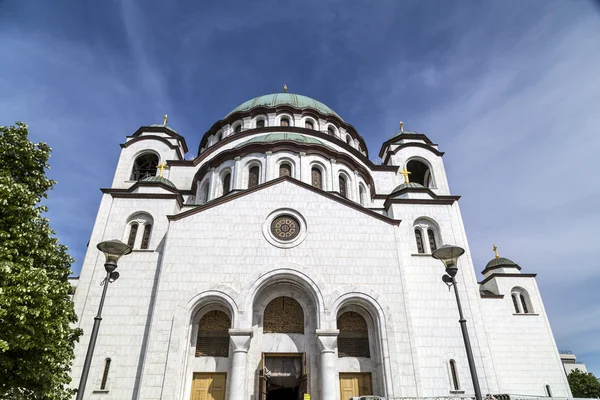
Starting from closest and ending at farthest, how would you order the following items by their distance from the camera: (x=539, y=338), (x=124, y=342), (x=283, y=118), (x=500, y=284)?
(x=124, y=342)
(x=539, y=338)
(x=500, y=284)
(x=283, y=118)

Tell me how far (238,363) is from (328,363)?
11.2 ft

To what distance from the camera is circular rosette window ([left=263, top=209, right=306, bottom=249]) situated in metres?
16.3

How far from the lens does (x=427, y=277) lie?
1723 centimetres

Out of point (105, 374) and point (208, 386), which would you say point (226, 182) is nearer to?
point (208, 386)

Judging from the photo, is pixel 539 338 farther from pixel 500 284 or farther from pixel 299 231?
pixel 299 231

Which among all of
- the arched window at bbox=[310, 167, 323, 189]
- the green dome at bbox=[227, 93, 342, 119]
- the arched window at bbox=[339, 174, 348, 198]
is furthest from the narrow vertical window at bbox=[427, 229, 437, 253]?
the green dome at bbox=[227, 93, 342, 119]

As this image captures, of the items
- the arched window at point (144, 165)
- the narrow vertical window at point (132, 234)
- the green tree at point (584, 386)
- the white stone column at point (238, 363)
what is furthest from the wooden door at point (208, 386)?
the green tree at point (584, 386)

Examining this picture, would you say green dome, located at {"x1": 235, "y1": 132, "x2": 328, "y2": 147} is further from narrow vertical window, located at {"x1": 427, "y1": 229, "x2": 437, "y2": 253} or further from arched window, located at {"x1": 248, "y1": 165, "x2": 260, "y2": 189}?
narrow vertical window, located at {"x1": 427, "y1": 229, "x2": 437, "y2": 253}

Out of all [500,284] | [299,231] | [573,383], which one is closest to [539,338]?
[500,284]

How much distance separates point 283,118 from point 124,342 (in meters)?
18.3

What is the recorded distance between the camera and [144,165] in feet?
87.2

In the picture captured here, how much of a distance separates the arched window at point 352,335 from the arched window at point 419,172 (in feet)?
45.9

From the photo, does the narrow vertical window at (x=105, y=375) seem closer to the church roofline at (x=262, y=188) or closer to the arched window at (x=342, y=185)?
the church roofline at (x=262, y=188)

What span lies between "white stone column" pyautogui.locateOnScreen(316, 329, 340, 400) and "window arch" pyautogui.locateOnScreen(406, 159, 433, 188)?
15.8 m
